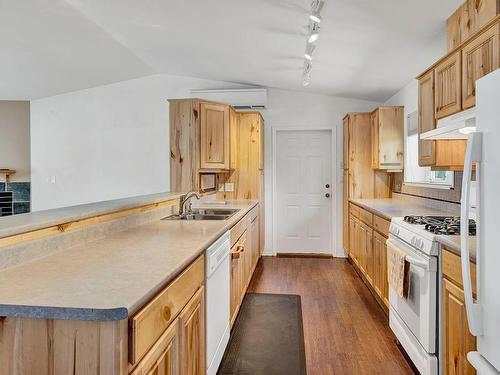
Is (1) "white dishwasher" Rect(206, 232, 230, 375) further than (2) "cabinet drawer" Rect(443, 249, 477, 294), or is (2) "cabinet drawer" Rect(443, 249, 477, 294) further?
(1) "white dishwasher" Rect(206, 232, 230, 375)

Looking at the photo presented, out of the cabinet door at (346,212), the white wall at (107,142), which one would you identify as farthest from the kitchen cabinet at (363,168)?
the white wall at (107,142)

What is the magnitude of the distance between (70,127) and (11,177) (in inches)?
57.4

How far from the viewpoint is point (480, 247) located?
117 centimetres

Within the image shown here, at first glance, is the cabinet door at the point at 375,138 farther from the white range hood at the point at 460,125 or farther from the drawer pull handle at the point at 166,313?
the drawer pull handle at the point at 166,313

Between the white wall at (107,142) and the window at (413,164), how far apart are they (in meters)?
1.99

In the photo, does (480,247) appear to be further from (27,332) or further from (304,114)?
(304,114)

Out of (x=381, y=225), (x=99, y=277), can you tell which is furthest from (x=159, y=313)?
(x=381, y=225)

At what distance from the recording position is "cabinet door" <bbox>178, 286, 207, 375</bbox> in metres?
1.43

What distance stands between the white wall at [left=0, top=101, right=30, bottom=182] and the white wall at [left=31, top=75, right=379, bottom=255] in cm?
32

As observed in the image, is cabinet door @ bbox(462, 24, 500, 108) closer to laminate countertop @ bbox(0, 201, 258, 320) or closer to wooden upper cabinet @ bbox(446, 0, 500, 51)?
wooden upper cabinet @ bbox(446, 0, 500, 51)

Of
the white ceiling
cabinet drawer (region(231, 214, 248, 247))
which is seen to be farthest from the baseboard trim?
the white ceiling

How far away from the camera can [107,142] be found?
231 inches

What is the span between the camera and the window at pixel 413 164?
3.74m

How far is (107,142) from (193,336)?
16.3 feet
